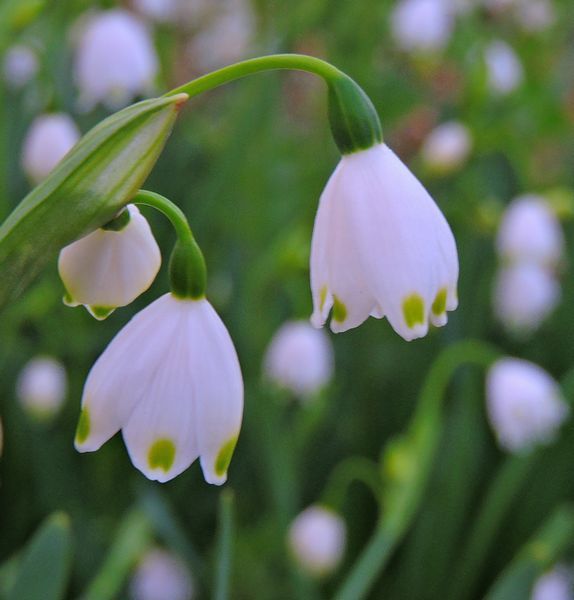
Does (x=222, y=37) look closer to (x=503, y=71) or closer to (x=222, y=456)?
(x=503, y=71)

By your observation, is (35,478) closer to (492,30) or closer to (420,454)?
(420,454)

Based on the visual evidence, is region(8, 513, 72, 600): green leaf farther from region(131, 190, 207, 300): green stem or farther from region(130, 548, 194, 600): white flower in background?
region(130, 548, 194, 600): white flower in background

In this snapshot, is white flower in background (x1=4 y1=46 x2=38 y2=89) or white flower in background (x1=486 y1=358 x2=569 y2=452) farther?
white flower in background (x1=4 y1=46 x2=38 y2=89)

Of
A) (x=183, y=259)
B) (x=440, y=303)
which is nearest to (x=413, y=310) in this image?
(x=440, y=303)

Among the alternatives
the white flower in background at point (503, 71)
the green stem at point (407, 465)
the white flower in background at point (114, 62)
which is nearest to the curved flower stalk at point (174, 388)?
the green stem at point (407, 465)

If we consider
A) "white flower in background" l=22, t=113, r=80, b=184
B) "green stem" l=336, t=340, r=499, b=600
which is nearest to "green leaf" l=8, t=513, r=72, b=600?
"green stem" l=336, t=340, r=499, b=600

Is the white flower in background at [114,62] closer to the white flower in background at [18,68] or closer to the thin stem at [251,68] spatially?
the white flower in background at [18,68]
